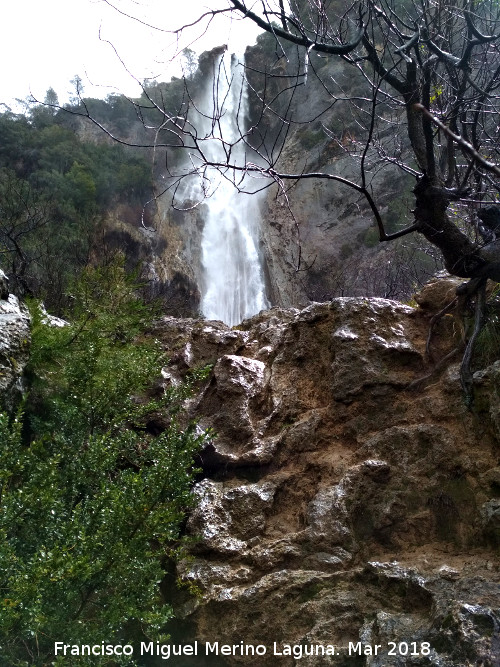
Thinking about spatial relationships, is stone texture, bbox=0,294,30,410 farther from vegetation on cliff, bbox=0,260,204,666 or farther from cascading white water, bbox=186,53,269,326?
cascading white water, bbox=186,53,269,326

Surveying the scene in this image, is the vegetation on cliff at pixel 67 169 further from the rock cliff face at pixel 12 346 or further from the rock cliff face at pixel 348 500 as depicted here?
the rock cliff face at pixel 348 500

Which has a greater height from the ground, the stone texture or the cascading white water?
the cascading white water

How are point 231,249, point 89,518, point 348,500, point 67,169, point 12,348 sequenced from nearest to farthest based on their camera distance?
1. point 89,518
2. point 348,500
3. point 12,348
4. point 67,169
5. point 231,249

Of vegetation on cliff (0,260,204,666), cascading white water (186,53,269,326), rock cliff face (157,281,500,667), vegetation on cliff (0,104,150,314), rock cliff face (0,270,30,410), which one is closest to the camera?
vegetation on cliff (0,260,204,666)

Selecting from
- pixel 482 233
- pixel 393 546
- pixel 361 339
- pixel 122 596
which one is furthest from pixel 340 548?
pixel 482 233

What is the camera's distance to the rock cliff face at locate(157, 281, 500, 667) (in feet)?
9.91

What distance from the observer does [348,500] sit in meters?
3.74

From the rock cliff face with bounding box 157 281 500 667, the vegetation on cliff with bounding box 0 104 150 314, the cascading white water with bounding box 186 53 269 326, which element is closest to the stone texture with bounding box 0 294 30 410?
the rock cliff face with bounding box 157 281 500 667

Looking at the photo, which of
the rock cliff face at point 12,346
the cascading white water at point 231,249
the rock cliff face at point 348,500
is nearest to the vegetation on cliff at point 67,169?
the cascading white water at point 231,249

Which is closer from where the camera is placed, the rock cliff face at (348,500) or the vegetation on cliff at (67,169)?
the rock cliff face at (348,500)

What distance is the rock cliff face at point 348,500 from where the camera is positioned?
302 cm

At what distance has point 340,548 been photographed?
3549mm

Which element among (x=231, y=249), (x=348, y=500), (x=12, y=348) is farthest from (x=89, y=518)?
(x=231, y=249)

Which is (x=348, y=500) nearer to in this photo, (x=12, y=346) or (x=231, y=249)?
(x=12, y=346)
